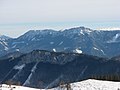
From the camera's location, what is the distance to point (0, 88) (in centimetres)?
10731

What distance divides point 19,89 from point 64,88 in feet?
46.8

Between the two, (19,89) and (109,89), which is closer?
(109,89)

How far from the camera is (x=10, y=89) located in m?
106

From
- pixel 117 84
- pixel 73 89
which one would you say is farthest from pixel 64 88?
pixel 117 84

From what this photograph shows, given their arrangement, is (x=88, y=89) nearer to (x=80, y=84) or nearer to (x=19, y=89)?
(x=80, y=84)

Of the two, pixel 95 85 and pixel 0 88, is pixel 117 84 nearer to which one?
pixel 95 85

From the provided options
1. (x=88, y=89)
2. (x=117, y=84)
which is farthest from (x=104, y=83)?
(x=88, y=89)

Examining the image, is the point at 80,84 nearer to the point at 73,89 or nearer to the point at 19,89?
the point at 73,89

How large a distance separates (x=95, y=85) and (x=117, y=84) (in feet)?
24.8

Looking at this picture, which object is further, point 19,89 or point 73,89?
point 19,89

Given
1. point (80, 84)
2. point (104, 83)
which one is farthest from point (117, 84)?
point (80, 84)

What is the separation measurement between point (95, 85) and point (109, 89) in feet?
17.2

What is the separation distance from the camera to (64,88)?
10138 cm

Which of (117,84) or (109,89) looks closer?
(109,89)
